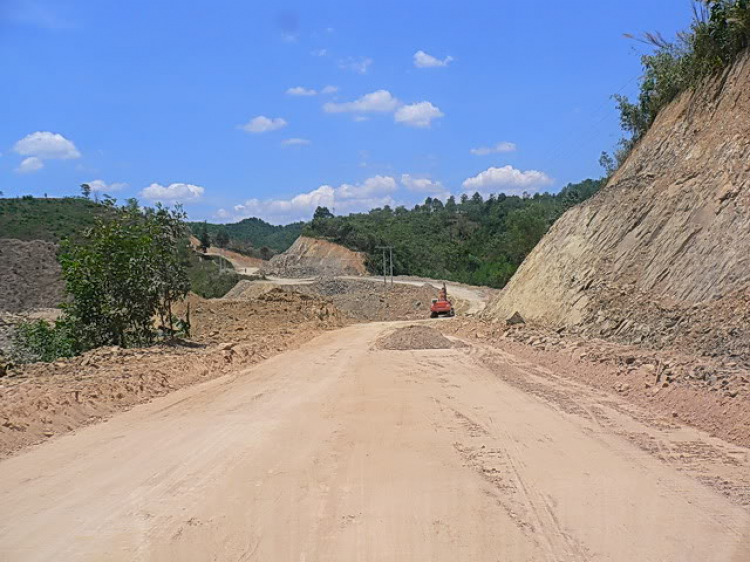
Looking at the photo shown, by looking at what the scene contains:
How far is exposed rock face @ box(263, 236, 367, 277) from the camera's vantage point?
2820 inches

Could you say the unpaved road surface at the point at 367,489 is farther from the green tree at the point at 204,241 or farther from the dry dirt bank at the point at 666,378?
the green tree at the point at 204,241

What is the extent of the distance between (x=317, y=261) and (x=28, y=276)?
30483 millimetres

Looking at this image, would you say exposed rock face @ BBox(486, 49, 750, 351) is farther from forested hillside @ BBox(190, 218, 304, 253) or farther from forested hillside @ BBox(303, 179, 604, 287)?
forested hillside @ BBox(190, 218, 304, 253)

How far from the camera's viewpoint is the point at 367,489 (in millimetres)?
6402

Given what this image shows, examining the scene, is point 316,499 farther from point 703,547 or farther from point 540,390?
point 540,390

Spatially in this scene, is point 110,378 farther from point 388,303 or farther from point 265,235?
point 265,235

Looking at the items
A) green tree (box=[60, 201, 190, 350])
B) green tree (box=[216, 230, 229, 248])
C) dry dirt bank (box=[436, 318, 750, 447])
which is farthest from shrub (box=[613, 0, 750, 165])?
green tree (box=[216, 230, 229, 248])

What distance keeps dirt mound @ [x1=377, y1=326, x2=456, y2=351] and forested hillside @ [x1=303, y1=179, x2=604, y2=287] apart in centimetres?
3171

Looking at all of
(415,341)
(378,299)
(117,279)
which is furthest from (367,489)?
(378,299)

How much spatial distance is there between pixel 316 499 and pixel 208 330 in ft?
70.8

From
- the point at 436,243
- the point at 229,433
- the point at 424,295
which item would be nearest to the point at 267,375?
the point at 229,433

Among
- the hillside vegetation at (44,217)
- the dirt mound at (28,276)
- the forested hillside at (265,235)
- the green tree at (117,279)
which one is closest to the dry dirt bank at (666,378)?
the green tree at (117,279)

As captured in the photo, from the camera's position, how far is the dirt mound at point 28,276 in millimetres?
48281

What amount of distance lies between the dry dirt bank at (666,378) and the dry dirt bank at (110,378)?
25.4 feet
